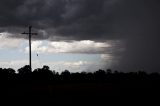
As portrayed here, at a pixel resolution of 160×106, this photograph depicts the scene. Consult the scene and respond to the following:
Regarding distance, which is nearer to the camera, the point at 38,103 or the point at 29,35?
the point at 38,103

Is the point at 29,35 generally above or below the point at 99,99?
above

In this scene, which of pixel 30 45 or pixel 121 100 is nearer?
pixel 121 100

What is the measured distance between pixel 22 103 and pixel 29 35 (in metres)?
26.0

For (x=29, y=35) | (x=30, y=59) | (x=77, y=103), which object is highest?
(x=29, y=35)

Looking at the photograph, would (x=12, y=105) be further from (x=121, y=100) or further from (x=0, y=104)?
(x=121, y=100)

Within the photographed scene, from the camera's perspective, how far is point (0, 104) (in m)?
25.2

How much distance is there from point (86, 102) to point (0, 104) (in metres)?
6.78

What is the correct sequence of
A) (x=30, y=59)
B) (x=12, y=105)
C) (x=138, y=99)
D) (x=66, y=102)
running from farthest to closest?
(x=30, y=59) → (x=138, y=99) → (x=66, y=102) → (x=12, y=105)

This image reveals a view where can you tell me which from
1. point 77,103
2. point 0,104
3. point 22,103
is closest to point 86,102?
point 77,103

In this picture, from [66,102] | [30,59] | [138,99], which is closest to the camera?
[66,102]

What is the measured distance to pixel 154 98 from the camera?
28.4 m

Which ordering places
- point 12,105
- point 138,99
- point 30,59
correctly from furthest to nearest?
point 30,59 < point 138,99 < point 12,105

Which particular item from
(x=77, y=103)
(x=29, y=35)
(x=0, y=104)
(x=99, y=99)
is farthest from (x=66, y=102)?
(x=29, y=35)

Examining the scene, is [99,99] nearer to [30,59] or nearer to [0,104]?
[0,104]
